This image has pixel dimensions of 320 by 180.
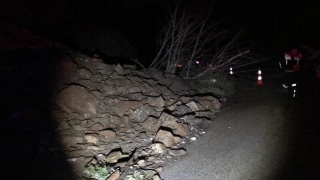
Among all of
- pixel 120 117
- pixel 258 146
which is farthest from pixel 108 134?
pixel 258 146

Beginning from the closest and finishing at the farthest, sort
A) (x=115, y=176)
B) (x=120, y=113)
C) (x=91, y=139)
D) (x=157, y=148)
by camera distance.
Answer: (x=115, y=176)
(x=157, y=148)
(x=91, y=139)
(x=120, y=113)

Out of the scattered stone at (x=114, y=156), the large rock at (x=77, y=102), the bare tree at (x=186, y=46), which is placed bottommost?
the scattered stone at (x=114, y=156)

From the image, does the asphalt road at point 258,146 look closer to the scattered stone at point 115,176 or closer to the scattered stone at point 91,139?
the scattered stone at point 115,176

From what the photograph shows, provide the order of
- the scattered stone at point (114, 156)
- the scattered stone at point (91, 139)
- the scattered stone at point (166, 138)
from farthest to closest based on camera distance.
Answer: the scattered stone at point (91, 139) < the scattered stone at point (166, 138) < the scattered stone at point (114, 156)

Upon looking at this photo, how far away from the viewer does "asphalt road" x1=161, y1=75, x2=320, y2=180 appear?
5184 mm

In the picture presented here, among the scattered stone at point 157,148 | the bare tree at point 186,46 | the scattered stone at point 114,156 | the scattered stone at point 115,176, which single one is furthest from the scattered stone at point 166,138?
the bare tree at point 186,46

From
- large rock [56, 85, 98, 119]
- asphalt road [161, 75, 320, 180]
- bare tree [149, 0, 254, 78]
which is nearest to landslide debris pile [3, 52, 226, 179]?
large rock [56, 85, 98, 119]

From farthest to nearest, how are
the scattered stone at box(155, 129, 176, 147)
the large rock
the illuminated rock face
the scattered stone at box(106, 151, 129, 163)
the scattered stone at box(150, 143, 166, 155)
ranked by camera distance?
1. the large rock
2. the scattered stone at box(155, 129, 176, 147)
3. the illuminated rock face
4. the scattered stone at box(150, 143, 166, 155)
5. the scattered stone at box(106, 151, 129, 163)

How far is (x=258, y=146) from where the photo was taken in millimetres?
6051

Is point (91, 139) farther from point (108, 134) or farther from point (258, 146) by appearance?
point (258, 146)

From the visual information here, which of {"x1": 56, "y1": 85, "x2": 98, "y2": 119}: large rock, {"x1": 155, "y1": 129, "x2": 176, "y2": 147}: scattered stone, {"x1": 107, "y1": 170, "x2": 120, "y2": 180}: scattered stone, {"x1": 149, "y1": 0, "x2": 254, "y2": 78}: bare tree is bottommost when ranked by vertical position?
{"x1": 107, "y1": 170, "x2": 120, "y2": 180}: scattered stone

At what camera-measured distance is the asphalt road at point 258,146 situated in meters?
5.18

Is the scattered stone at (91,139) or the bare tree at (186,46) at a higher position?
the bare tree at (186,46)

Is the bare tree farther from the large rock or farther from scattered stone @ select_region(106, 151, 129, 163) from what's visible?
scattered stone @ select_region(106, 151, 129, 163)
